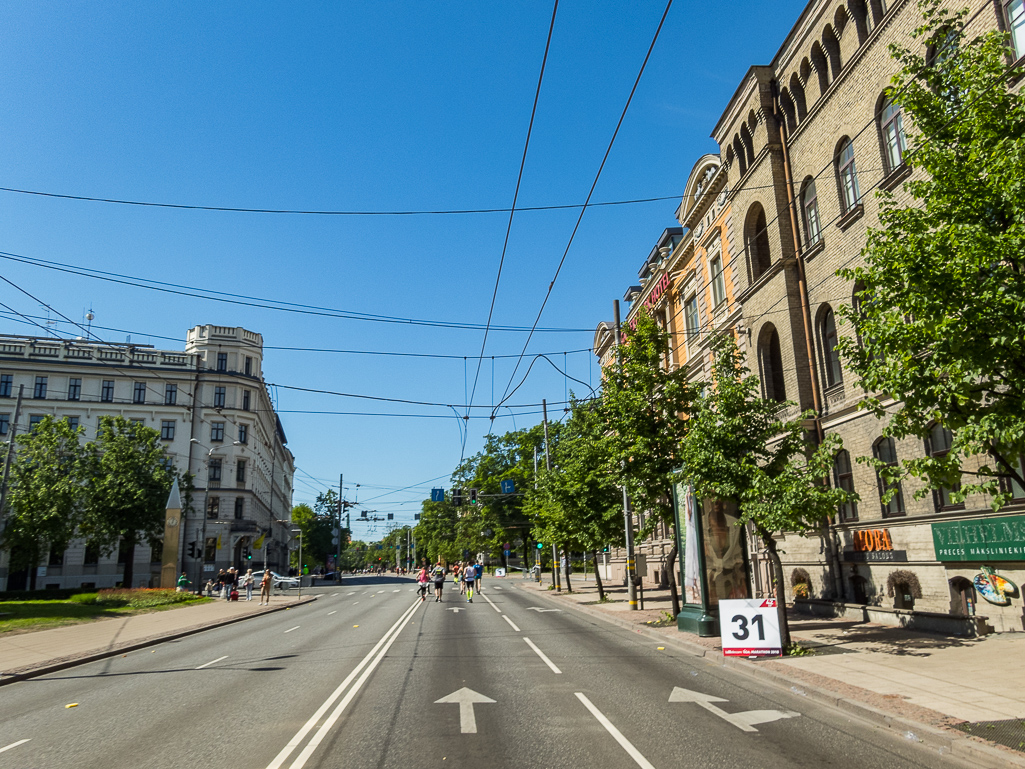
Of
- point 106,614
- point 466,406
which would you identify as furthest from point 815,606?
point 106,614

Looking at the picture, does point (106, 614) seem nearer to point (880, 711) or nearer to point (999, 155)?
point (880, 711)

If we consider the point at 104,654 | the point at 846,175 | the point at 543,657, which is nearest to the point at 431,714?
the point at 543,657

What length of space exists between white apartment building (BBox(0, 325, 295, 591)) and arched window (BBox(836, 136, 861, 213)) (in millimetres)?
51315

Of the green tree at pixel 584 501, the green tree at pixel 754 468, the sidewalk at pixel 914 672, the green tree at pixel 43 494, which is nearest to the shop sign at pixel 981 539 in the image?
the sidewalk at pixel 914 672

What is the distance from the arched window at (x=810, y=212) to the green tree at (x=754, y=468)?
287 inches

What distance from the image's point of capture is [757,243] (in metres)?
26.0

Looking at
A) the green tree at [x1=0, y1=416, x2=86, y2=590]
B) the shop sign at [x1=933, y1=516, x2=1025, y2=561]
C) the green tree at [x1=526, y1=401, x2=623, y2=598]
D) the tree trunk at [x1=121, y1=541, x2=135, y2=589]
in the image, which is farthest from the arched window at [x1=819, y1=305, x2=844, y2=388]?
the tree trunk at [x1=121, y1=541, x2=135, y2=589]

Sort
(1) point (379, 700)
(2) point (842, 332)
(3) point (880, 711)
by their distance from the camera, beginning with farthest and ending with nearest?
(2) point (842, 332) → (1) point (379, 700) → (3) point (880, 711)

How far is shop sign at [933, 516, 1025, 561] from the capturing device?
14.0m

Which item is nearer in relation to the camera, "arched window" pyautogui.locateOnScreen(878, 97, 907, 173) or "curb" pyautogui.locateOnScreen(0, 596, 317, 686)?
"curb" pyautogui.locateOnScreen(0, 596, 317, 686)

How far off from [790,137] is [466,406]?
48.8 feet

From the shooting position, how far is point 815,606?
20.7m

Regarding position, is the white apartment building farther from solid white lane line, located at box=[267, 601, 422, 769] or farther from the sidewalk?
the sidewalk

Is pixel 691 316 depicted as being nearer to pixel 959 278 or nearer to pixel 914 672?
pixel 914 672
